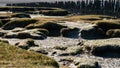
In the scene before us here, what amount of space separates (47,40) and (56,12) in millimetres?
93942

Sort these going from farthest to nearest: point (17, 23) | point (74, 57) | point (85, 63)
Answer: point (17, 23) → point (74, 57) → point (85, 63)

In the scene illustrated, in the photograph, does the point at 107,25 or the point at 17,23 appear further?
the point at 17,23

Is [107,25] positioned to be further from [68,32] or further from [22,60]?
[22,60]

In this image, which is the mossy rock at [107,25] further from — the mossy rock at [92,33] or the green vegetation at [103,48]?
the green vegetation at [103,48]

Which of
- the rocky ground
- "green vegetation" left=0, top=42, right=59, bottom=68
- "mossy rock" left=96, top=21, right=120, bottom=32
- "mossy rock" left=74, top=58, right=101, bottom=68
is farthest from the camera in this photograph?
"mossy rock" left=96, top=21, right=120, bottom=32

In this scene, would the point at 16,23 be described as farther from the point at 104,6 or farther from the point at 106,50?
the point at 104,6

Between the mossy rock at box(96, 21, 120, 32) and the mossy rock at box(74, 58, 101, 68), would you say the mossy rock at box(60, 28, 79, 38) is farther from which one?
the mossy rock at box(74, 58, 101, 68)

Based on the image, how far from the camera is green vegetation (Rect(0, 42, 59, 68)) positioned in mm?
39844

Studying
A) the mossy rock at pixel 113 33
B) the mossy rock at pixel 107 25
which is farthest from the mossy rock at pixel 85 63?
the mossy rock at pixel 107 25

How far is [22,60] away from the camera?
1666 inches

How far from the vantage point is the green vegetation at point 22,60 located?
131 ft

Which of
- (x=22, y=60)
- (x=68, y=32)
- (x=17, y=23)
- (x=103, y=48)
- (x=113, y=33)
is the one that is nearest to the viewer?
(x=22, y=60)

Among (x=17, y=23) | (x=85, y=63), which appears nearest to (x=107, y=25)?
(x=17, y=23)

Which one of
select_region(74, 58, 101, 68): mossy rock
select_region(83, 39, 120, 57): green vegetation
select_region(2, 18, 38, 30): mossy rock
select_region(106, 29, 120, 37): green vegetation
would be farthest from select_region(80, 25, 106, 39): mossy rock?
select_region(74, 58, 101, 68): mossy rock
